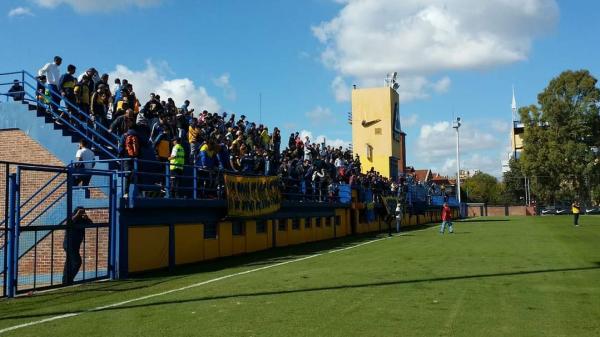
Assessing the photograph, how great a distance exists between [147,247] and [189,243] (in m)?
2.24

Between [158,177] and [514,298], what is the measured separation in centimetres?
1043

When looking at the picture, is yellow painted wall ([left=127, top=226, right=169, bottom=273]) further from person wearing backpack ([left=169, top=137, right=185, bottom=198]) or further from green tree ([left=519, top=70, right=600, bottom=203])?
green tree ([left=519, top=70, right=600, bottom=203])

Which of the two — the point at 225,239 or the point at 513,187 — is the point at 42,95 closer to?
the point at 225,239

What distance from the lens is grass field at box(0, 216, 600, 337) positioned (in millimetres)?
7645

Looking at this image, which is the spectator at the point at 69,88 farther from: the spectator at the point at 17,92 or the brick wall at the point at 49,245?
the brick wall at the point at 49,245

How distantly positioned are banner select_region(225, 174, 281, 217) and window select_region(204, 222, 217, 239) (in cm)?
68

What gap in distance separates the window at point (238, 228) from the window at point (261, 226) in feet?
4.15

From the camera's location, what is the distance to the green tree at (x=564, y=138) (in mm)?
71312

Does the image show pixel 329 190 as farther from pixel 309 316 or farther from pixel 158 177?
pixel 309 316

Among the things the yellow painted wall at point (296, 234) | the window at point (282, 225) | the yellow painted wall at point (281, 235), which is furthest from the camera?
the yellow painted wall at point (296, 234)

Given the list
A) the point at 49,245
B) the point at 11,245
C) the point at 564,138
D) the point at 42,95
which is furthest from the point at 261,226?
the point at 564,138

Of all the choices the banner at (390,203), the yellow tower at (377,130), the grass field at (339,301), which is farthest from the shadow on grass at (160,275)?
the yellow tower at (377,130)

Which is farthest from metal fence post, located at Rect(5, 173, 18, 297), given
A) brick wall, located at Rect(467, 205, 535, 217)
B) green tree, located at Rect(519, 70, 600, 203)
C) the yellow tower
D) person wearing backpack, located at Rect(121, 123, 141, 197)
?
brick wall, located at Rect(467, 205, 535, 217)

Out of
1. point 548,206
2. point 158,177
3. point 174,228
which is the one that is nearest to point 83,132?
point 158,177
